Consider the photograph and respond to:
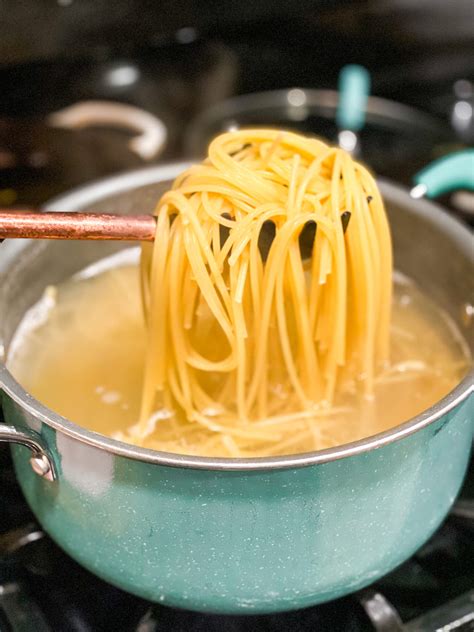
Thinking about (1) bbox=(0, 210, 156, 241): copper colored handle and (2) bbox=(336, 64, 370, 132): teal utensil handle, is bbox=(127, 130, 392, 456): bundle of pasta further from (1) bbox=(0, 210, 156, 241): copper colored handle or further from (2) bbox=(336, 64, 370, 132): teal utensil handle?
(2) bbox=(336, 64, 370, 132): teal utensil handle

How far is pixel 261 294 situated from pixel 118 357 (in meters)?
0.30

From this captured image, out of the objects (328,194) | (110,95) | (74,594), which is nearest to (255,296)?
(328,194)

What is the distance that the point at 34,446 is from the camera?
2.76 ft

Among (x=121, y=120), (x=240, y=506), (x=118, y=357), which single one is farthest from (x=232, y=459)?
(x=121, y=120)

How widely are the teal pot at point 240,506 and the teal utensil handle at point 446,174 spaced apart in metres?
0.40

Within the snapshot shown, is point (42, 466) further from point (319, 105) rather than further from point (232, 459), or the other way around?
point (319, 105)

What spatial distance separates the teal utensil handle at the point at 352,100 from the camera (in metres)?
1.74

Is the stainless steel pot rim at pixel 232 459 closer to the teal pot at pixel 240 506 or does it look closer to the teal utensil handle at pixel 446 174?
the teal pot at pixel 240 506

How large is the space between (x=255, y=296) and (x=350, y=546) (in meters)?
0.30

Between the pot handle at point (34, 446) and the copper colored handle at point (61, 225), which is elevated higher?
the copper colored handle at point (61, 225)

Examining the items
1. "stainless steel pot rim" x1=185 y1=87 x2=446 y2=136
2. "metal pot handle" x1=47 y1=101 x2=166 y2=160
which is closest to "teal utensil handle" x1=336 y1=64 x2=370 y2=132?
"stainless steel pot rim" x1=185 y1=87 x2=446 y2=136

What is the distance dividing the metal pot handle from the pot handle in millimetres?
924

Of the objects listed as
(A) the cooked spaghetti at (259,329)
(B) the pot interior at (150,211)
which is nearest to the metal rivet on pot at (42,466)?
(A) the cooked spaghetti at (259,329)

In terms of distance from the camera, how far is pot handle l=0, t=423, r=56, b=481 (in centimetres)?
83
